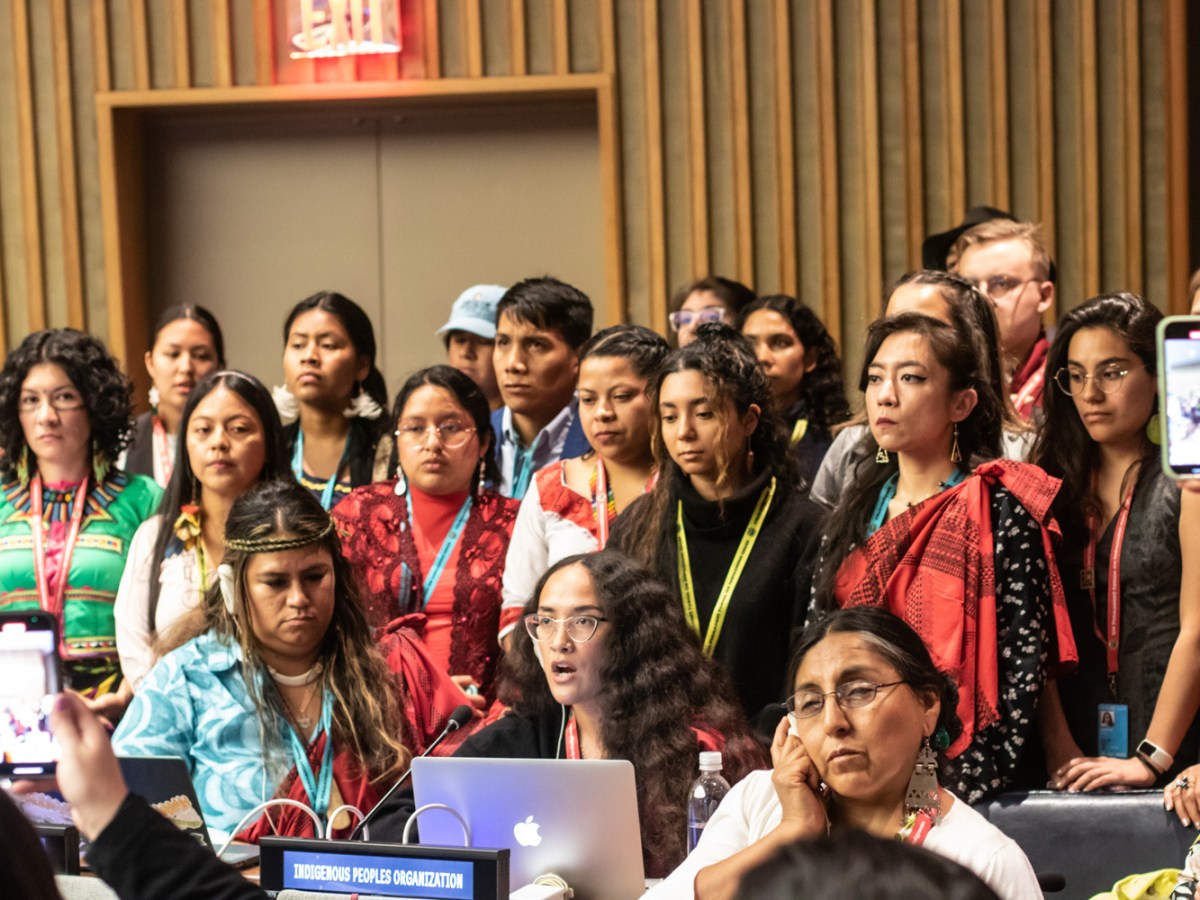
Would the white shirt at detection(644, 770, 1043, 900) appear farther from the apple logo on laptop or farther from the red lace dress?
the red lace dress

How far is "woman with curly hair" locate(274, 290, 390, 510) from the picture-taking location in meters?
4.37

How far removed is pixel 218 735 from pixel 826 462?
4.80 feet

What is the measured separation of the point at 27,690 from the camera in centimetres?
271

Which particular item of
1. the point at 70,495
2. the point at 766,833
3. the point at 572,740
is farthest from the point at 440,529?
the point at 766,833

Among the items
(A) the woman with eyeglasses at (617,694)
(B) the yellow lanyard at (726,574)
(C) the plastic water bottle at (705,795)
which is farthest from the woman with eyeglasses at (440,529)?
(C) the plastic water bottle at (705,795)

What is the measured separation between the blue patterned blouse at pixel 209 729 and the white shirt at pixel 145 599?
43 cm

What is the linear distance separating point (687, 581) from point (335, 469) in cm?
128

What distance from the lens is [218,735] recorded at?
127 inches

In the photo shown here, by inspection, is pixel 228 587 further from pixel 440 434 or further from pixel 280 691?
pixel 440 434

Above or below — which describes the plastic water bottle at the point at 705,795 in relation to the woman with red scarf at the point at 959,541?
below

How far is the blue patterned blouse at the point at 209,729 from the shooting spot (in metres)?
3.18

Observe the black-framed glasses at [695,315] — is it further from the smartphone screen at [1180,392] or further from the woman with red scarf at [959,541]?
the smartphone screen at [1180,392]

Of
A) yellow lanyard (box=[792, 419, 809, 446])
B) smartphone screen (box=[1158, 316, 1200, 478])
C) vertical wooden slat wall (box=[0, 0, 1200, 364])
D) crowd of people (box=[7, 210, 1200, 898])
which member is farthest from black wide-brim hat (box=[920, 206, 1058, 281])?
smartphone screen (box=[1158, 316, 1200, 478])

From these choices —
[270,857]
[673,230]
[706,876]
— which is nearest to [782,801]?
[706,876]
